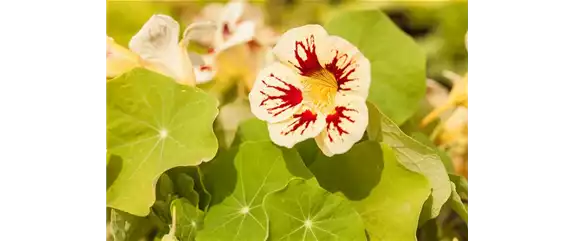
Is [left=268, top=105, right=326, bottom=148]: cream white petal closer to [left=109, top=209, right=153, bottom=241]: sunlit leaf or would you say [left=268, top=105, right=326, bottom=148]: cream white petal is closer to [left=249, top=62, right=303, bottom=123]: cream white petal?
[left=249, top=62, right=303, bottom=123]: cream white petal

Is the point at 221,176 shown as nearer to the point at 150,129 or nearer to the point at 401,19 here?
the point at 150,129

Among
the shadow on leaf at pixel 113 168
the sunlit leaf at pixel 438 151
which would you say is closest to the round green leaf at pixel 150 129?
the shadow on leaf at pixel 113 168

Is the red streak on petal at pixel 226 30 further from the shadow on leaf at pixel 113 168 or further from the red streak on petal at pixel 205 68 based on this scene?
the shadow on leaf at pixel 113 168

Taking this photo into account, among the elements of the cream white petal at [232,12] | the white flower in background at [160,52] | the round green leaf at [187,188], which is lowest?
the round green leaf at [187,188]

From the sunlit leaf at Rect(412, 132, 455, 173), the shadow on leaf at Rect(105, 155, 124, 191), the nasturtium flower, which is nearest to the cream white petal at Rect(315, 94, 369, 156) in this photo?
the nasturtium flower

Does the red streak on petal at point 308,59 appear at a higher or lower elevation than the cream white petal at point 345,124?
higher

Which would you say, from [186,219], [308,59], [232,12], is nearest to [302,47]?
[308,59]
